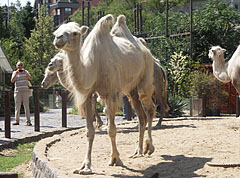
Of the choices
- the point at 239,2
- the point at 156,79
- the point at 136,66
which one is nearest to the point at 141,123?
the point at 136,66

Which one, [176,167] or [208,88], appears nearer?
[176,167]

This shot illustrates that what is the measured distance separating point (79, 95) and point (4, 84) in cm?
1545

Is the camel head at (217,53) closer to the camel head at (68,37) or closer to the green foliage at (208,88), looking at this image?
the green foliage at (208,88)

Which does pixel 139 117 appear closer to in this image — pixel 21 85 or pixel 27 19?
pixel 21 85

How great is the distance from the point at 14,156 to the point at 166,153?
315 centimetres

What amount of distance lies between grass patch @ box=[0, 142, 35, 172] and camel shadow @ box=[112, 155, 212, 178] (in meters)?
2.56

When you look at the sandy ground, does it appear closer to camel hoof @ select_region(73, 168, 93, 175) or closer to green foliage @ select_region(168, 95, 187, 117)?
camel hoof @ select_region(73, 168, 93, 175)

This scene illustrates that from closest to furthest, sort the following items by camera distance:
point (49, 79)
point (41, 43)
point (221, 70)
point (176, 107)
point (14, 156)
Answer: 1. point (14, 156)
2. point (49, 79)
3. point (221, 70)
4. point (176, 107)
5. point (41, 43)

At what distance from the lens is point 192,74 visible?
1975cm

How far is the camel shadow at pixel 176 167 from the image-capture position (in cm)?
623

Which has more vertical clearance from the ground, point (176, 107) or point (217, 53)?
point (217, 53)

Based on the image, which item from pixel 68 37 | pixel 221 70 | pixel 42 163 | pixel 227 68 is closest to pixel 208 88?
pixel 221 70

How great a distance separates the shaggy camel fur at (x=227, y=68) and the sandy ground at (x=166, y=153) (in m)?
1.21

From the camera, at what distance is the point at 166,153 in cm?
812
